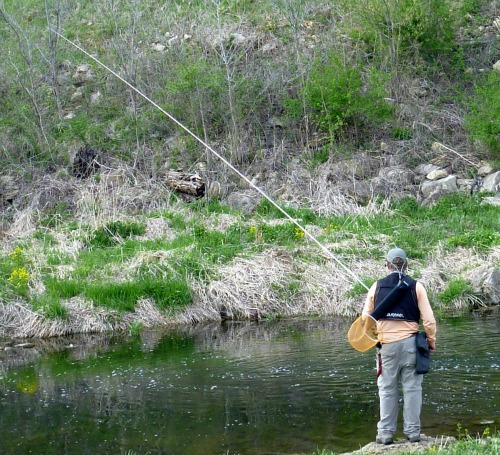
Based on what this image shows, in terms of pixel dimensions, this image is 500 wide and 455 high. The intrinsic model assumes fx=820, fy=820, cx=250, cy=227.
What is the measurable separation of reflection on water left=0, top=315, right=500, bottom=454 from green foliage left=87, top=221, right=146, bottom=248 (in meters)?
3.17

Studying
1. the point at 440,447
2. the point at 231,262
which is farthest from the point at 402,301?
the point at 231,262

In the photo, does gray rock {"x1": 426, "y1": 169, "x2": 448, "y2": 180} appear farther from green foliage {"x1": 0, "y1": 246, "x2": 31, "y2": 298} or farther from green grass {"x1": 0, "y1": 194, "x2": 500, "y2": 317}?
green foliage {"x1": 0, "y1": 246, "x2": 31, "y2": 298}

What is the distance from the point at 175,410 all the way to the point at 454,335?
4.22m

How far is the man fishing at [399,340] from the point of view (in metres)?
6.51

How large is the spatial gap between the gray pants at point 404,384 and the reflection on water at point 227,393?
54 cm

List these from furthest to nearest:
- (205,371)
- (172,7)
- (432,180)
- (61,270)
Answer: (172,7), (432,180), (61,270), (205,371)

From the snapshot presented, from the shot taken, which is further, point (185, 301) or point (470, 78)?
point (470, 78)

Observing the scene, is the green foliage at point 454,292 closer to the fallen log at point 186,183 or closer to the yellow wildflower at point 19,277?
the fallen log at point 186,183

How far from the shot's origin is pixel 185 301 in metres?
12.9

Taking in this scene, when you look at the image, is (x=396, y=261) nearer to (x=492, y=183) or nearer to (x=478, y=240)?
(x=478, y=240)

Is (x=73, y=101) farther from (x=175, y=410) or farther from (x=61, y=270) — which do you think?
(x=175, y=410)

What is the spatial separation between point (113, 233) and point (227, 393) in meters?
6.86

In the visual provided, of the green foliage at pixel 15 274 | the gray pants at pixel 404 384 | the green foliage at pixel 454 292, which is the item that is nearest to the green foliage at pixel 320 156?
the green foliage at pixel 454 292

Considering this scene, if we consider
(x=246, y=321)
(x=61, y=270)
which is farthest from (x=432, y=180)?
(x=61, y=270)
